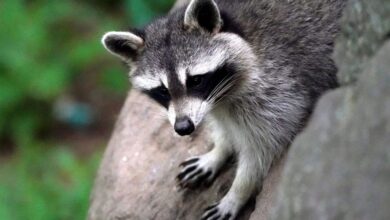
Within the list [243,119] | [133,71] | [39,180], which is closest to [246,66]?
[243,119]

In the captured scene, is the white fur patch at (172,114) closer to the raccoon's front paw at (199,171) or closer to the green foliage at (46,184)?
the raccoon's front paw at (199,171)

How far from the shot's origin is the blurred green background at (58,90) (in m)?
9.20

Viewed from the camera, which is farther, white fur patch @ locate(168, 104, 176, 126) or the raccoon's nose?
white fur patch @ locate(168, 104, 176, 126)

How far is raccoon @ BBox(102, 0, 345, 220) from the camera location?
545cm

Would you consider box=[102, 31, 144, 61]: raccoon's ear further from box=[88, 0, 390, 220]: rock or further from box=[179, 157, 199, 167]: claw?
box=[88, 0, 390, 220]: rock

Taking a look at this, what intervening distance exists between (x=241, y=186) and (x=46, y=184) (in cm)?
359

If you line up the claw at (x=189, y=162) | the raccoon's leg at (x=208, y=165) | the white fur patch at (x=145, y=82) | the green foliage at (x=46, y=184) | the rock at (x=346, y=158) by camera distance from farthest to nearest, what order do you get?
the green foliage at (x=46, y=184) < the claw at (x=189, y=162) < the raccoon's leg at (x=208, y=165) < the white fur patch at (x=145, y=82) < the rock at (x=346, y=158)

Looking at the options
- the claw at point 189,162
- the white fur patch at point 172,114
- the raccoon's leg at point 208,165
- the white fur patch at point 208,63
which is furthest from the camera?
the claw at point 189,162

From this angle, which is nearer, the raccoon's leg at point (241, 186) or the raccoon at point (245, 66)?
the raccoon at point (245, 66)

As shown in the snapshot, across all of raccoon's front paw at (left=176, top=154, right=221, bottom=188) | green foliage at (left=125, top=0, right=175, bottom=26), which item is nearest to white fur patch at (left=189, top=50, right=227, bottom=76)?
raccoon's front paw at (left=176, top=154, right=221, bottom=188)

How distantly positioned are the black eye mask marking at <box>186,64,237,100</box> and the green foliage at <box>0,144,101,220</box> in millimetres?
3196

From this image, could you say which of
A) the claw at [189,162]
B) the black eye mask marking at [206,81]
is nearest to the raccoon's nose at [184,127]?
the black eye mask marking at [206,81]

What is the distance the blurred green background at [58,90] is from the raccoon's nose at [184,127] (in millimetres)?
3627

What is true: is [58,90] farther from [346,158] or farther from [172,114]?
[346,158]
